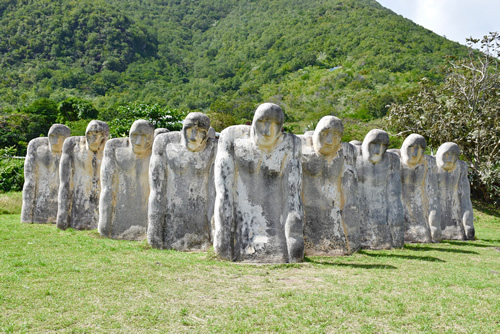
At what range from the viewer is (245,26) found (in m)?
67.9

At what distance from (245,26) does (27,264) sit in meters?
65.1

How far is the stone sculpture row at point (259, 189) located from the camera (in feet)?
24.1

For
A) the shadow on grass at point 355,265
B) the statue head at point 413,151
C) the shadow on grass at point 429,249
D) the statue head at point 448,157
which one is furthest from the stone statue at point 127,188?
the statue head at point 448,157

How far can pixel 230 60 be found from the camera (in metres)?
59.9

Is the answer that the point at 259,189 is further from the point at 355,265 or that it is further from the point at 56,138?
the point at 56,138

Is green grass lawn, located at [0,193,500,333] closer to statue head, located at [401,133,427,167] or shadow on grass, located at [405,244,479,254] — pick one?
shadow on grass, located at [405,244,479,254]

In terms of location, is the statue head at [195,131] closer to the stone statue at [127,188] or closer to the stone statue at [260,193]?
the stone statue at [260,193]

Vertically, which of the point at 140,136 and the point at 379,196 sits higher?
the point at 140,136

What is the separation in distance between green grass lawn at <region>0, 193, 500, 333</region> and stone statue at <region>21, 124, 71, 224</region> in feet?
13.4

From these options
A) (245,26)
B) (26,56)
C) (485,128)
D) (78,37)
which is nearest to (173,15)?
(245,26)

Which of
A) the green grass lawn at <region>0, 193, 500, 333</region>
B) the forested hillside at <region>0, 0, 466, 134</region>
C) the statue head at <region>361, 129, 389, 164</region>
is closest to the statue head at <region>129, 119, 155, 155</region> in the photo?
the green grass lawn at <region>0, 193, 500, 333</region>

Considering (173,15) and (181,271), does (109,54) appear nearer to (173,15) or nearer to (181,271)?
(173,15)

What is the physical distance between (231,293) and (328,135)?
399 centimetres

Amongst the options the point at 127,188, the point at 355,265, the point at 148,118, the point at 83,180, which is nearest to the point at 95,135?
the point at 83,180
